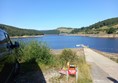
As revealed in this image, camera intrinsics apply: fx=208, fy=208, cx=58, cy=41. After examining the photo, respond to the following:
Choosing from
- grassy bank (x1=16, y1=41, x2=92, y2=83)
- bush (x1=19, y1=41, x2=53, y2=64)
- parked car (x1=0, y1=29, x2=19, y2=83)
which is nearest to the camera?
parked car (x1=0, y1=29, x2=19, y2=83)

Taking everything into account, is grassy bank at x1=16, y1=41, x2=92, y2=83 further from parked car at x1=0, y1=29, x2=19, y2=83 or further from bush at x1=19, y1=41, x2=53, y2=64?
parked car at x1=0, y1=29, x2=19, y2=83

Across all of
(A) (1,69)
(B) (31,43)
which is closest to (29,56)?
(B) (31,43)

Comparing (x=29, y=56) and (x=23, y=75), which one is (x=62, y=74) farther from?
(x=29, y=56)

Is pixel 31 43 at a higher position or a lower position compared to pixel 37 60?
higher

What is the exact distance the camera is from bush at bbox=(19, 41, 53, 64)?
11.2m

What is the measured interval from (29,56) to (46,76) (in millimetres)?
3509

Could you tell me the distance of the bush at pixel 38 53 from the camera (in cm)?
1120

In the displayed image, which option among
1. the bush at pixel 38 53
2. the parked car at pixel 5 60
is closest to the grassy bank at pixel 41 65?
the bush at pixel 38 53

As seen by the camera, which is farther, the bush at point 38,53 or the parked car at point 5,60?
the bush at point 38,53

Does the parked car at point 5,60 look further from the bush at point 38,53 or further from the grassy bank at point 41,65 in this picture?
the bush at point 38,53

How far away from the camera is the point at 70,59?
13.5 metres

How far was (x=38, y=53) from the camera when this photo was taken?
11.5 m

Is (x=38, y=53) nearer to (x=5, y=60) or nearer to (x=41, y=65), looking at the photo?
(x=41, y=65)

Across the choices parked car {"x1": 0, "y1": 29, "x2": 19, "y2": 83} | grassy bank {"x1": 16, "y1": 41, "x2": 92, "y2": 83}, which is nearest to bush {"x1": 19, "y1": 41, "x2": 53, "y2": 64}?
grassy bank {"x1": 16, "y1": 41, "x2": 92, "y2": 83}
